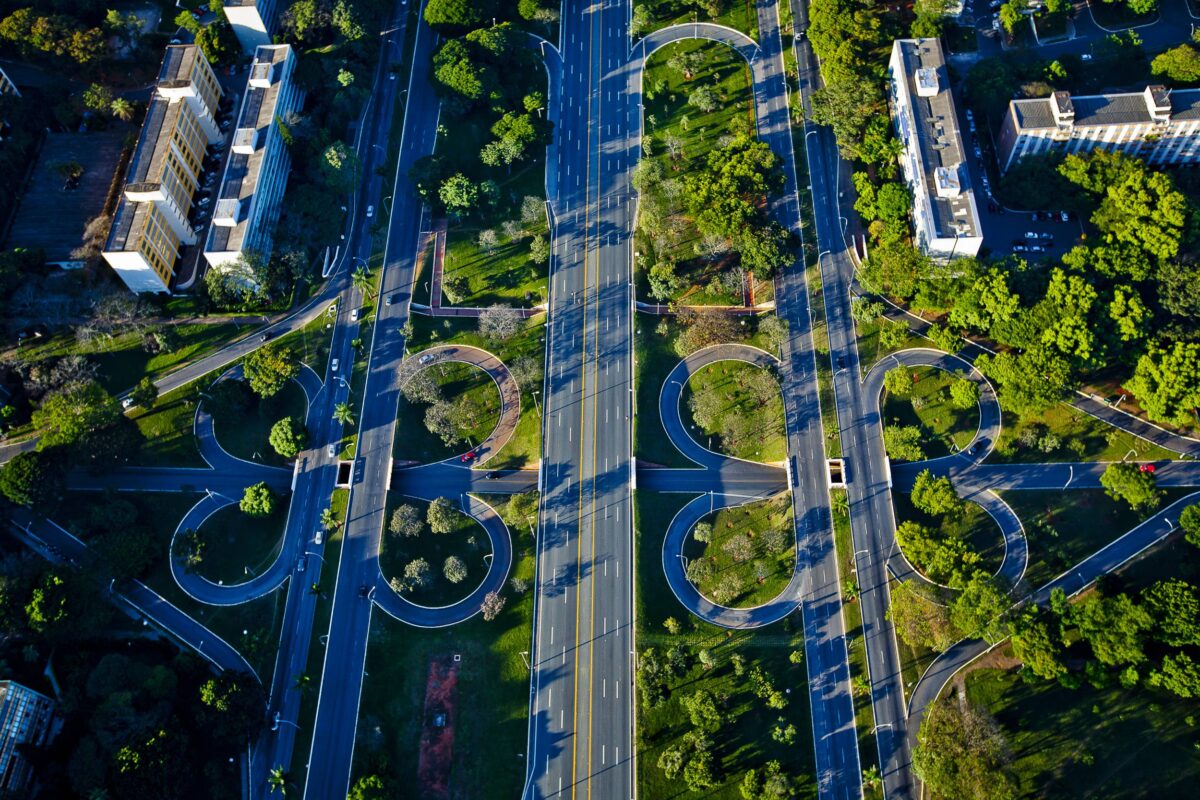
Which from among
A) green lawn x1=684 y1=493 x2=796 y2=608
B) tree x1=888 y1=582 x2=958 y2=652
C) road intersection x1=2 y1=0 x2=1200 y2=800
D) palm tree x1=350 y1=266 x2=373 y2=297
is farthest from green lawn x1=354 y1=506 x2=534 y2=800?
palm tree x1=350 y1=266 x2=373 y2=297

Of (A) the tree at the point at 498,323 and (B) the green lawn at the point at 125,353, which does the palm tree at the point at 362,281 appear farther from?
(B) the green lawn at the point at 125,353

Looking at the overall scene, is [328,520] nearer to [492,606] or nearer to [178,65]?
[492,606]

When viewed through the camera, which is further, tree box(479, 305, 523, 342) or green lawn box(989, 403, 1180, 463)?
tree box(479, 305, 523, 342)

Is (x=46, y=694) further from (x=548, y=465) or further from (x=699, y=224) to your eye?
(x=699, y=224)

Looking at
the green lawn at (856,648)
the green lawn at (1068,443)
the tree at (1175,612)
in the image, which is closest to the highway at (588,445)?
the green lawn at (856,648)

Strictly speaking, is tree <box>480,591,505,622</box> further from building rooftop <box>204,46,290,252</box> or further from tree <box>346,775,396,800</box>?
building rooftop <box>204,46,290,252</box>

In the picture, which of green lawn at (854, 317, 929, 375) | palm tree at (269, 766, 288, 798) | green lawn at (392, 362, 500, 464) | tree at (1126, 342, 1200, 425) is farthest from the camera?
green lawn at (854, 317, 929, 375)
